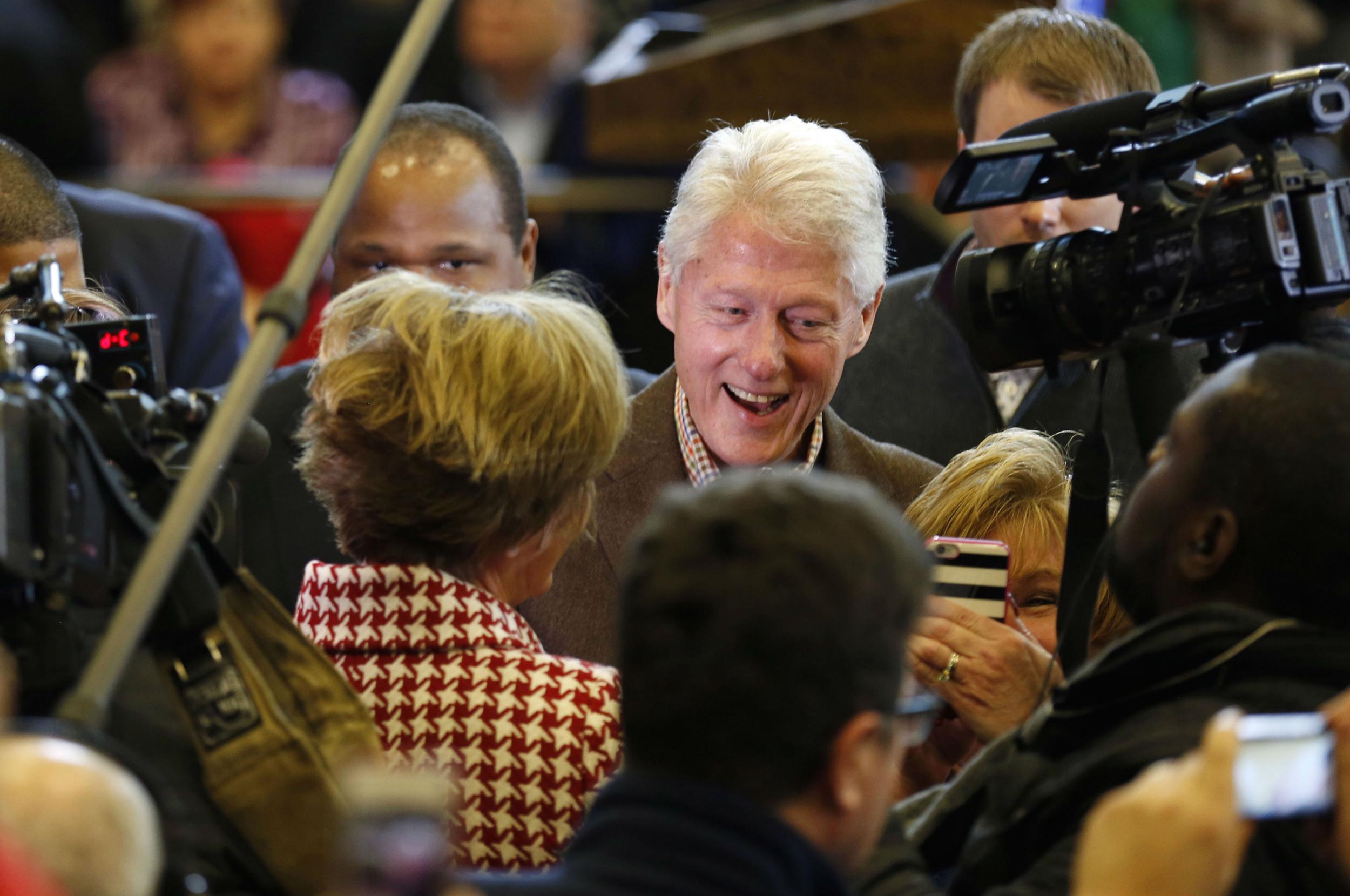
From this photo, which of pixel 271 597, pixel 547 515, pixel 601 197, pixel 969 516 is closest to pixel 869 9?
pixel 601 197

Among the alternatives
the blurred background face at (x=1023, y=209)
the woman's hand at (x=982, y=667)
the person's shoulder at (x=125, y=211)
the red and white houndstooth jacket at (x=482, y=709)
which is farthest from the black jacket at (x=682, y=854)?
the person's shoulder at (x=125, y=211)

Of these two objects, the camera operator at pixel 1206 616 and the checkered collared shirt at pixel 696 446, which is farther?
the checkered collared shirt at pixel 696 446

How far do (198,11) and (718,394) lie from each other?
2683mm

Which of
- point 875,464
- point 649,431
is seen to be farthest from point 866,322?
point 649,431

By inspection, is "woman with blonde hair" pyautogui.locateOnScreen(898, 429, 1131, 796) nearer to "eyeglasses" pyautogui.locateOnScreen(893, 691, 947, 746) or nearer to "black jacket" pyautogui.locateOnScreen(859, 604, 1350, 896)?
"black jacket" pyautogui.locateOnScreen(859, 604, 1350, 896)

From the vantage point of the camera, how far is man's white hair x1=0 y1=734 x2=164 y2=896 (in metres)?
1.01

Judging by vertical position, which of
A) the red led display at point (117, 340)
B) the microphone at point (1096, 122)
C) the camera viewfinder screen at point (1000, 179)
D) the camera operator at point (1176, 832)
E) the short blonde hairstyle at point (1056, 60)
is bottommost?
the camera operator at point (1176, 832)

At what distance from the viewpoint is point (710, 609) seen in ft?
3.63

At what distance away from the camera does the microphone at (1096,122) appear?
160cm

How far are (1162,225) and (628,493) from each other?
90cm

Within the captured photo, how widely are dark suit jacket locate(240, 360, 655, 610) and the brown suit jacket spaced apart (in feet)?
0.78

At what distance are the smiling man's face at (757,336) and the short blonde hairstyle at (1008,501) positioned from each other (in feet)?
0.80

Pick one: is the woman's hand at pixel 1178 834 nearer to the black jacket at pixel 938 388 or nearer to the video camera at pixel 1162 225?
the video camera at pixel 1162 225

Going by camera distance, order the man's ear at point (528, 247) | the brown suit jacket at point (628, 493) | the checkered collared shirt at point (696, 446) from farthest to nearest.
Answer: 1. the man's ear at point (528, 247)
2. the checkered collared shirt at point (696, 446)
3. the brown suit jacket at point (628, 493)
